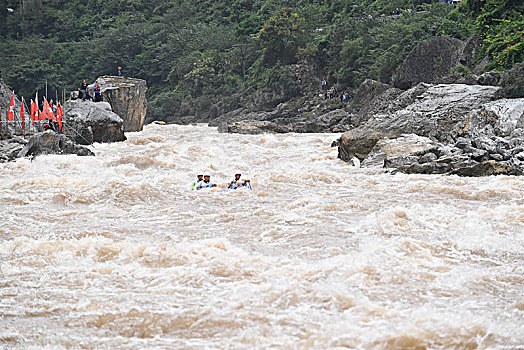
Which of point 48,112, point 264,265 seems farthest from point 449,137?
point 48,112

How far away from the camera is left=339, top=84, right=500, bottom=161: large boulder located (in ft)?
53.2

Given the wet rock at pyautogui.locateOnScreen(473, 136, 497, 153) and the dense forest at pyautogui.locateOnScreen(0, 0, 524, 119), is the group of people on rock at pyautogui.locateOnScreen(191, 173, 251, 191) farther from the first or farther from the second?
the dense forest at pyautogui.locateOnScreen(0, 0, 524, 119)

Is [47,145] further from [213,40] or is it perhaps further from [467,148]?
[213,40]

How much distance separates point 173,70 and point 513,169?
38.5 m

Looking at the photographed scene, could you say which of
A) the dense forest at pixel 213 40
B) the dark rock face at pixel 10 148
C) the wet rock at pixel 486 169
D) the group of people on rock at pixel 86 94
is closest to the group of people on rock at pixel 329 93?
the dense forest at pixel 213 40

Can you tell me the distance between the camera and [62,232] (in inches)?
323

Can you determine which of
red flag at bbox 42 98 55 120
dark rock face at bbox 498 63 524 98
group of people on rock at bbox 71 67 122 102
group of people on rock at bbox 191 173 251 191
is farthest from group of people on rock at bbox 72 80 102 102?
dark rock face at bbox 498 63 524 98

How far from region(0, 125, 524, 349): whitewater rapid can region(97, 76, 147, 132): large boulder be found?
48.0 feet

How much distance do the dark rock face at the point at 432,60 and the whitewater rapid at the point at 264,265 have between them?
14432 millimetres

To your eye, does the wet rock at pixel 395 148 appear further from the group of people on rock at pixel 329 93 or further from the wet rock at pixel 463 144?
the group of people on rock at pixel 329 93

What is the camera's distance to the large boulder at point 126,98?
2625 cm

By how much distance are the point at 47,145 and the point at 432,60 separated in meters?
18.8

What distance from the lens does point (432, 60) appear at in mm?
25359

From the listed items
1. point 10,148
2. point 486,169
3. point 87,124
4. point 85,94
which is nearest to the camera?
point 486,169
